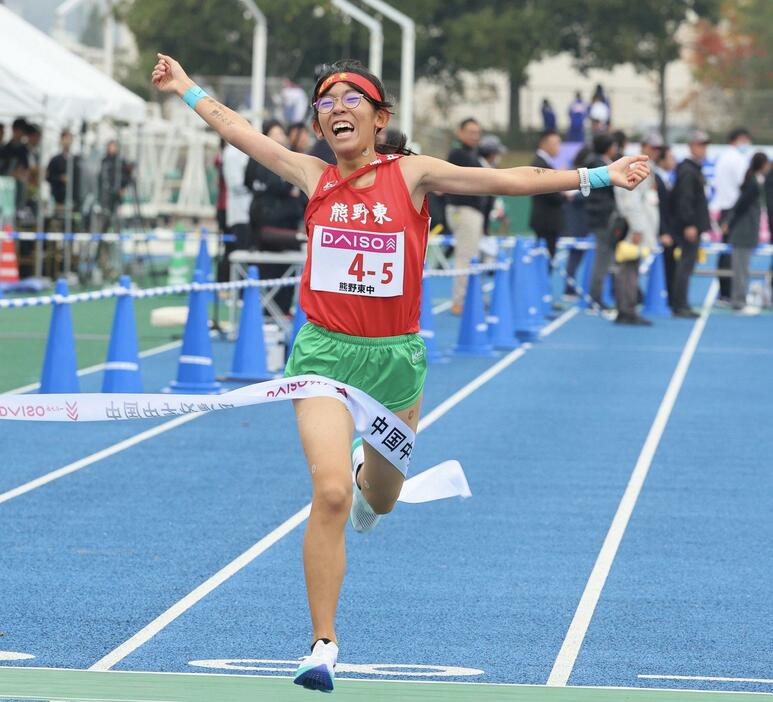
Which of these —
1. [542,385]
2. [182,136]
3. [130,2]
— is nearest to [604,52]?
[130,2]

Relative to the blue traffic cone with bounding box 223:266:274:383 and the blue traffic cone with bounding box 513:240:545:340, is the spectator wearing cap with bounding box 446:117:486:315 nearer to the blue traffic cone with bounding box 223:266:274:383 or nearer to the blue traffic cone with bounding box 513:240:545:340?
the blue traffic cone with bounding box 513:240:545:340

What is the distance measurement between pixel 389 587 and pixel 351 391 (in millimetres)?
1770

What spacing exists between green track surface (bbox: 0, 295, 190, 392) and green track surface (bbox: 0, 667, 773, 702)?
8.94m

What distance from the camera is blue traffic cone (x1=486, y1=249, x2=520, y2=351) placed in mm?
19109

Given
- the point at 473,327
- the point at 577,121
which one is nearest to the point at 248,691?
the point at 473,327

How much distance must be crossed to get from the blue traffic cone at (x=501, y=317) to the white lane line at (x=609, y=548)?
265 cm

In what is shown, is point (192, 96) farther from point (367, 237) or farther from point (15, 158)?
point (15, 158)

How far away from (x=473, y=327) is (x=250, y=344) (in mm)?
3941

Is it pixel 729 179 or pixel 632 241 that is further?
pixel 729 179

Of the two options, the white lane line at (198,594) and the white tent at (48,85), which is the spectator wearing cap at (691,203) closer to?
the white tent at (48,85)

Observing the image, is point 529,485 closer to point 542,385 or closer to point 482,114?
point 542,385

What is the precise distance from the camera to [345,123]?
620cm

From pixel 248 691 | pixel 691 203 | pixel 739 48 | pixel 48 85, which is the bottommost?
pixel 248 691

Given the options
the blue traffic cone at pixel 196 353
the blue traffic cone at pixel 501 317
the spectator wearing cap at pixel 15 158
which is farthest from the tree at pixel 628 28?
the blue traffic cone at pixel 196 353
